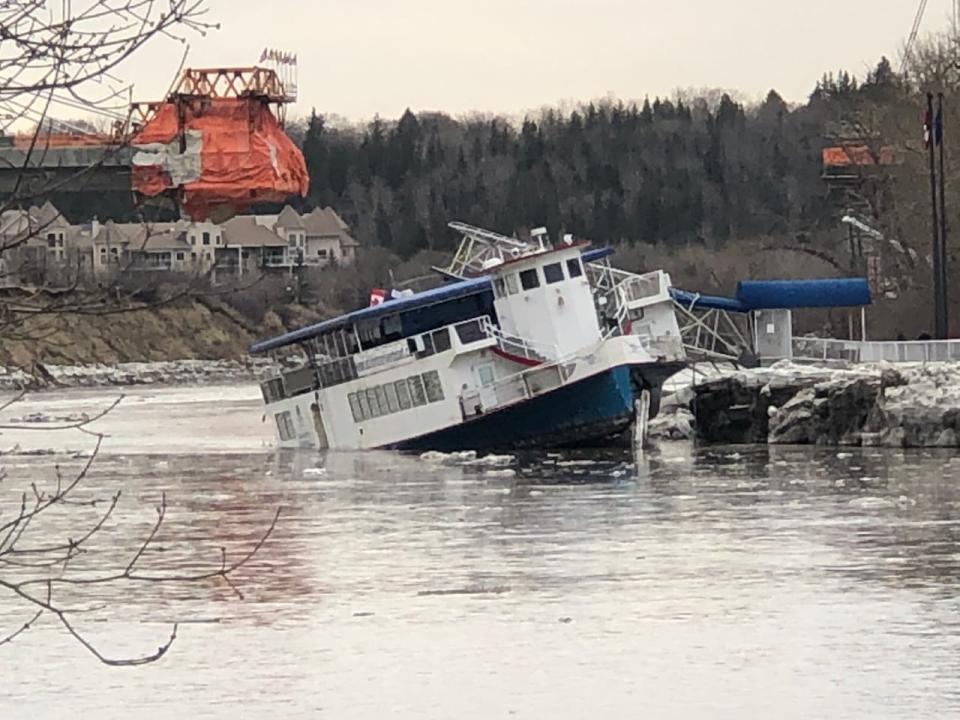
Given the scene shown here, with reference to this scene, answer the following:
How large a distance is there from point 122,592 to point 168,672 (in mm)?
5178

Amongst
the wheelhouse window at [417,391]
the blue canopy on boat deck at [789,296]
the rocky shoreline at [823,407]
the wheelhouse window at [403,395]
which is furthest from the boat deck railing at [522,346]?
the blue canopy on boat deck at [789,296]

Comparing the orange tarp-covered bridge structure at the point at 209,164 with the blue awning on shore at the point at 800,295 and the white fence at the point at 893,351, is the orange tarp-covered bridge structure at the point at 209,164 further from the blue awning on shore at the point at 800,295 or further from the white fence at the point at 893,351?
the blue awning on shore at the point at 800,295

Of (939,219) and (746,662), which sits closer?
(746,662)

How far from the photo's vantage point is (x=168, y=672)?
1650cm

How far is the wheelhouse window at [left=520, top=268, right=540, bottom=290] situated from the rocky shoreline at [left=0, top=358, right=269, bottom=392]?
54171mm

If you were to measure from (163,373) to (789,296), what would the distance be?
2603 inches

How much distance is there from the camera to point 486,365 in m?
45.4

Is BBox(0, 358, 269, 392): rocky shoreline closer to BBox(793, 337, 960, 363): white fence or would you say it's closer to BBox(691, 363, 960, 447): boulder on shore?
BBox(793, 337, 960, 363): white fence

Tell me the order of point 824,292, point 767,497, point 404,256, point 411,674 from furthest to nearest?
point 404,256
point 824,292
point 767,497
point 411,674

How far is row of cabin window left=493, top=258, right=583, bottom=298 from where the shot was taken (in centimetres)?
4638

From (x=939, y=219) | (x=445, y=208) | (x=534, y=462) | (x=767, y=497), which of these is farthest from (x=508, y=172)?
(x=767, y=497)

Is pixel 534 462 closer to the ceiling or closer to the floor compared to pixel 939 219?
closer to the floor

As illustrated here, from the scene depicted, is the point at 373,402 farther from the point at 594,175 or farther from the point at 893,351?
the point at 594,175

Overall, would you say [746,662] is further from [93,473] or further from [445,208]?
[445,208]
